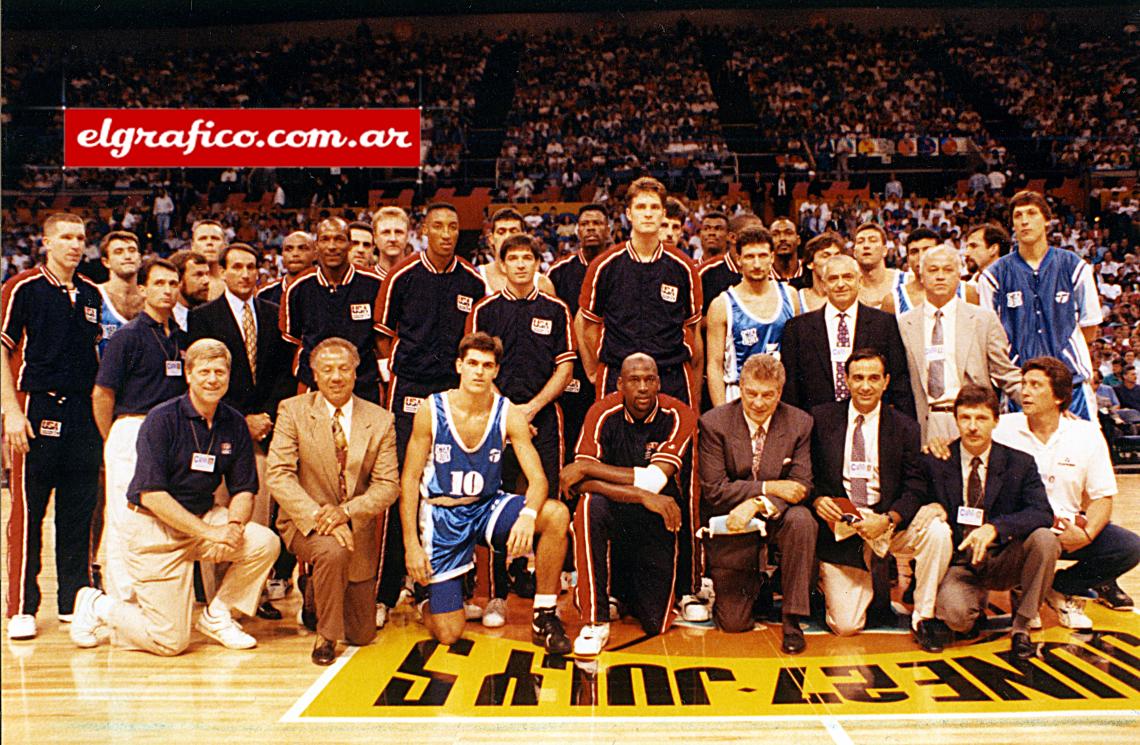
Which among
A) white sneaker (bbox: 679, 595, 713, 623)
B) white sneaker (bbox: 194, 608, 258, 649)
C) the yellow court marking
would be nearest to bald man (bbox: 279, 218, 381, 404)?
white sneaker (bbox: 194, 608, 258, 649)

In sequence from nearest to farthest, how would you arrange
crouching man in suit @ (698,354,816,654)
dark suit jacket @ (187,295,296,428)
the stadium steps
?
1. crouching man in suit @ (698,354,816,654)
2. dark suit jacket @ (187,295,296,428)
3. the stadium steps

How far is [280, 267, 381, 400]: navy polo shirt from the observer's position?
16.2 ft

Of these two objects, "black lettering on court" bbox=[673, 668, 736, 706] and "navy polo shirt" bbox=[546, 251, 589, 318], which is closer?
"black lettering on court" bbox=[673, 668, 736, 706]

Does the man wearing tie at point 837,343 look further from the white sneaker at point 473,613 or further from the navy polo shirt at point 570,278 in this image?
the white sneaker at point 473,613

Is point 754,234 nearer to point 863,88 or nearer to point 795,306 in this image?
point 795,306

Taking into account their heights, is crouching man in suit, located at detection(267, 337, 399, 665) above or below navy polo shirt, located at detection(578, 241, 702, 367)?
below

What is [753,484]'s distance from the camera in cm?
438

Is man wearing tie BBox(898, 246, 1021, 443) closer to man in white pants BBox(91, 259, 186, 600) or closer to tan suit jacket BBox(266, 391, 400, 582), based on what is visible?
tan suit jacket BBox(266, 391, 400, 582)

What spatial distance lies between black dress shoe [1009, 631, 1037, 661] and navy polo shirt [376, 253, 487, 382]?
2.81 meters

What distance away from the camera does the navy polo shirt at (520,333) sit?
4867 mm

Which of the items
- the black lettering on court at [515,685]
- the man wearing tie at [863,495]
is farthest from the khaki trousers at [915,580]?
the black lettering on court at [515,685]

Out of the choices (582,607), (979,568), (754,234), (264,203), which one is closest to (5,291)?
(582,607)

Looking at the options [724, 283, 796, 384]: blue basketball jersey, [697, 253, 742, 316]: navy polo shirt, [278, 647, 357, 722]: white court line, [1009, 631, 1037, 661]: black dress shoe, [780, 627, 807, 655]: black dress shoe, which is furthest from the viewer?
[697, 253, 742, 316]: navy polo shirt

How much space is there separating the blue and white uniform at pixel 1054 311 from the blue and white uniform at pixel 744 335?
1172mm
